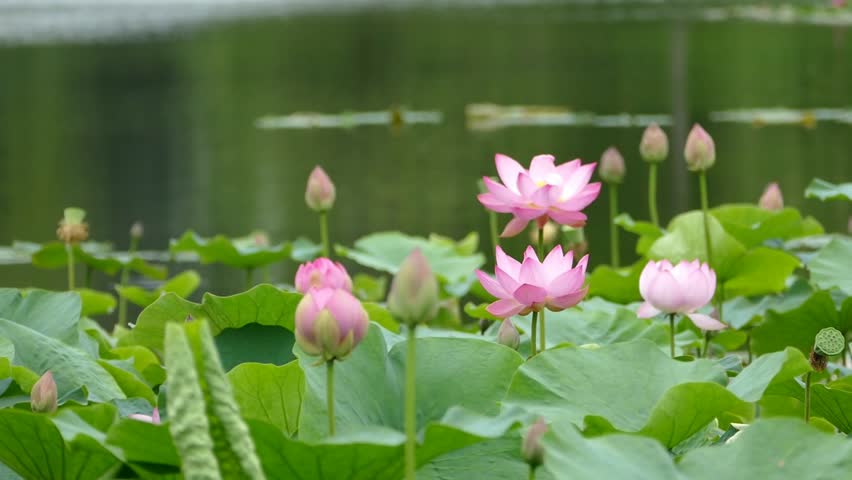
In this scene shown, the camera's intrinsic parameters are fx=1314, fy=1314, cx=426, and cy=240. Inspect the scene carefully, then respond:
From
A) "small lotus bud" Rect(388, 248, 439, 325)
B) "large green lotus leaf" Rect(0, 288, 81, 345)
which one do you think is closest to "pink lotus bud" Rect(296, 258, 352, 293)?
"small lotus bud" Rect(388, 248, 439, 325)

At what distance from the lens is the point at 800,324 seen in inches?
58.4

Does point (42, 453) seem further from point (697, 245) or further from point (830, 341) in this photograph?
point (697, 245)

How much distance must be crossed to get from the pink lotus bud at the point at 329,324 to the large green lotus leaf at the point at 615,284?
3.25 feet

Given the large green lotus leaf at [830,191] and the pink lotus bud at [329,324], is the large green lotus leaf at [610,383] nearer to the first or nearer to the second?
the pink lotus bud at [329,324]

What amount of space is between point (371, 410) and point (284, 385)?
0.09m

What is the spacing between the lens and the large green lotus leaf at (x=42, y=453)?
2.81ft

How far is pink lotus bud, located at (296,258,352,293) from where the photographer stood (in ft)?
2.88

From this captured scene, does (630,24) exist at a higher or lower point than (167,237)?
higher

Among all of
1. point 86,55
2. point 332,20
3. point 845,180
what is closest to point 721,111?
point 845,180

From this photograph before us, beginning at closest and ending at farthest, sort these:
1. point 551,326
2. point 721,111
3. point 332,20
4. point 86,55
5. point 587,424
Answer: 1. point 587,424
2. point 551,326
3. point 721,111
4. point 86,55
5. point 332,20

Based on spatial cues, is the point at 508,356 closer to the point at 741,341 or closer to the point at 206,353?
the point at 206,353

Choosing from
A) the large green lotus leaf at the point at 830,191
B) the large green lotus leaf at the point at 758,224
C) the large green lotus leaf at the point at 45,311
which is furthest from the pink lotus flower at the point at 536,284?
the large green lotus leaf at the point at 758,224

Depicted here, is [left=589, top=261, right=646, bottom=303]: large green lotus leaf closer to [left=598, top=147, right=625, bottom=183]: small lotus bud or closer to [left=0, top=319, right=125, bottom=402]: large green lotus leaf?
[left=598, top=147, right=625, bottom=183]: small lotus bud

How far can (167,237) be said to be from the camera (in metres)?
4.92
